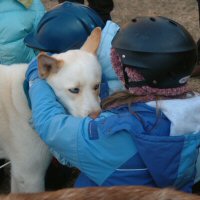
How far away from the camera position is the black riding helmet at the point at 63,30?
296 centimetres

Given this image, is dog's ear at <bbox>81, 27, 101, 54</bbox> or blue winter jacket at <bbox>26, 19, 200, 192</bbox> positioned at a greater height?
dog's ear at <bbox>81, 27, 101, 54</bbox>

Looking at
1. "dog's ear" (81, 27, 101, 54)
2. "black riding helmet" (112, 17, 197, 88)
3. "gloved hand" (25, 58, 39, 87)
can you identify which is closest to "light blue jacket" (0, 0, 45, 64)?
"gloved hand" (25, 58, 39, 87)

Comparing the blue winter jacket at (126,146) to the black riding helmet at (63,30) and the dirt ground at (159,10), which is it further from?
the dirt ground at (159,10)

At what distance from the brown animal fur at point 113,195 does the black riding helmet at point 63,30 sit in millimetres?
1524

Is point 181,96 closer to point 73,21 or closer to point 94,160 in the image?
point 94,160

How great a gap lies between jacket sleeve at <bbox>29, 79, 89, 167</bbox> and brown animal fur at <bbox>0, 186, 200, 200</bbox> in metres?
0.77

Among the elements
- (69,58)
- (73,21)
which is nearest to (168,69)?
(69,58)

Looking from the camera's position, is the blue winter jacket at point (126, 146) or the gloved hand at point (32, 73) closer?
the blue winter jacket at point (126, 146)

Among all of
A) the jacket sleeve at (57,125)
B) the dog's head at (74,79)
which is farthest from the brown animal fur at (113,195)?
the dog's head at (74,79)

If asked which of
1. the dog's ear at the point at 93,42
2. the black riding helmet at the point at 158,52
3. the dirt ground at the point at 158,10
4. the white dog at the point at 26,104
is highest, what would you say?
the black riding helmet at the point at 158,52

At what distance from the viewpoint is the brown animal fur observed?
5.03ft

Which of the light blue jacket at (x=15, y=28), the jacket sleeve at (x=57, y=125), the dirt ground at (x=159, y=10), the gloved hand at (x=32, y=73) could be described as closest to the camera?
the jacket sleeve at (x=57, y=125)

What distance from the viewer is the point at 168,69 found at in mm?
2305

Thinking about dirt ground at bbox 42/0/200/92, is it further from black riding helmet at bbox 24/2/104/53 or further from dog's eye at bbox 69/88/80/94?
dog's eye at bbox 69/88/80/94
